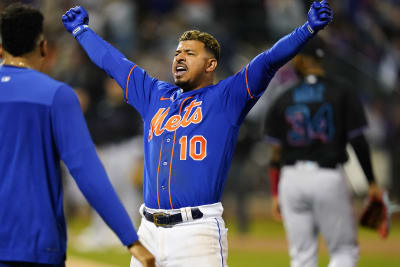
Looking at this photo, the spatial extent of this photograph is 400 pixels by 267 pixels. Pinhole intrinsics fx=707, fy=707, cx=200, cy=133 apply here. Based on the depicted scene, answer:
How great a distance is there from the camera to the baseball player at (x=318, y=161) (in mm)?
5664

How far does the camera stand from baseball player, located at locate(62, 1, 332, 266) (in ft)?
12.8

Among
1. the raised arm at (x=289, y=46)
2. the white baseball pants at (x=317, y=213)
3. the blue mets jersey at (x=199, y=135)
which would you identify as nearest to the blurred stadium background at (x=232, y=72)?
the white baseball pants at (x=317, y=213)

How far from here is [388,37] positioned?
13.0 m

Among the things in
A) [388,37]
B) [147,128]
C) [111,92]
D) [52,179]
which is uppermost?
[388,37]

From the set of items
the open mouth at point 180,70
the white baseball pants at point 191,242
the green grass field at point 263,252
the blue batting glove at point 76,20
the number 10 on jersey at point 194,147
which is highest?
the blue batting glove at point 76,20

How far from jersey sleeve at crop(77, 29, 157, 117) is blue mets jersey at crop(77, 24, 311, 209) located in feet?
0.61

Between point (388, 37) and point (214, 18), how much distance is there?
3420 millimetres

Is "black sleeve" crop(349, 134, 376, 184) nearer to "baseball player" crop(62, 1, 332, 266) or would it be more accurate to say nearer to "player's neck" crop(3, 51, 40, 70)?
"baseball player" crop(62, 1, 332, 266)

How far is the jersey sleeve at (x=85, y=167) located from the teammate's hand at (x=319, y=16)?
1412mm

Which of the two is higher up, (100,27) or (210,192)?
(100,27)

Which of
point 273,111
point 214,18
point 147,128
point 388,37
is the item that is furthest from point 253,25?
point 147,128

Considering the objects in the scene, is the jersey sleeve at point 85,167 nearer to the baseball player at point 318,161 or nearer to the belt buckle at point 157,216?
the belt buckle at point 157,216

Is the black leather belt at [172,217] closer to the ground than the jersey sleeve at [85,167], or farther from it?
closer to the ground

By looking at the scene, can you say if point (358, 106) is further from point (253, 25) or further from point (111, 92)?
point (253, 25)
